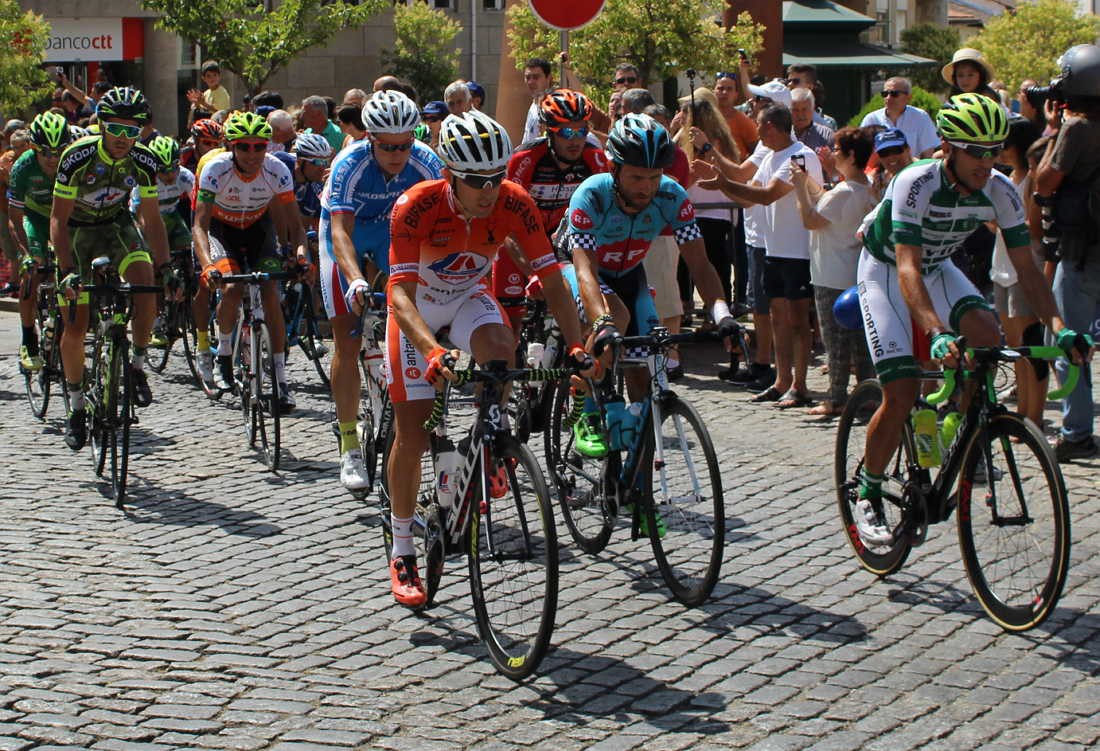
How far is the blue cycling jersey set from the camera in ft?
27.6

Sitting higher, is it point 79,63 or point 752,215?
point 79,63

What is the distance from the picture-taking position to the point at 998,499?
6.32 metres

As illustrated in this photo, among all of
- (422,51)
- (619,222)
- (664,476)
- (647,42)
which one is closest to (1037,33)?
(422,51)

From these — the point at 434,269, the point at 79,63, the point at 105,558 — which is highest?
the point at 79,63

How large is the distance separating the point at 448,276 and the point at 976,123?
2.23 m

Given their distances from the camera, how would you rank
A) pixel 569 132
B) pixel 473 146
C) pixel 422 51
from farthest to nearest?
pixel 422 51 → pixel 569 132 → pixel 473 146

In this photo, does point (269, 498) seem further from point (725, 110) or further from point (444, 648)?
point (725, 110)

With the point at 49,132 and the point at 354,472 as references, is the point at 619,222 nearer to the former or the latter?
the point at 354,472

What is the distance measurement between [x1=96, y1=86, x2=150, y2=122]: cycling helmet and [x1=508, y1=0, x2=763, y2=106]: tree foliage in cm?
700

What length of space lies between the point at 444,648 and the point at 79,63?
44.3 meters

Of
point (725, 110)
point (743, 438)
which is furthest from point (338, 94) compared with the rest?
point (743, 438)

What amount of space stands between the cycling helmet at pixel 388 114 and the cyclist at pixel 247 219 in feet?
6.99

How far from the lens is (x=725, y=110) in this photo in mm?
14391

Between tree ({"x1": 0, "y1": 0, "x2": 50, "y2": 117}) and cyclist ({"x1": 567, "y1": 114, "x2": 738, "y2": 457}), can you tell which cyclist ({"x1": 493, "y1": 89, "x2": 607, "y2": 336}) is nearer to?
cyclist ({"x1": 567, "y1": 114, "x2": 738, "y2": 457})
